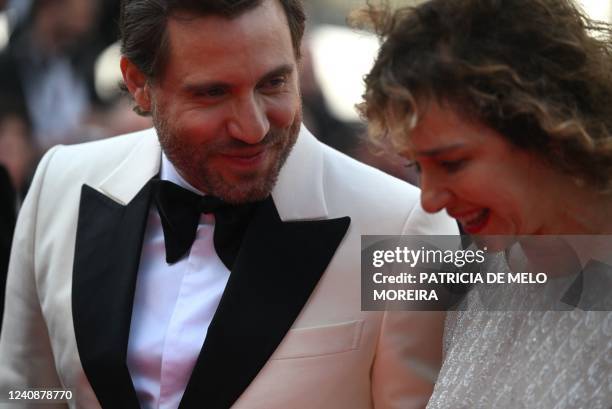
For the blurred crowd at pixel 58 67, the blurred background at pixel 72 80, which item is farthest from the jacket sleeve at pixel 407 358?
the blurred crowd at pixel 58 67

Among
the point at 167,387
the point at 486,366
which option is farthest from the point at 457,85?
the point at 167,387

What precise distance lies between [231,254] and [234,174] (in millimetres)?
217

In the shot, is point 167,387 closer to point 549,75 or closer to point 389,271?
point 389,271

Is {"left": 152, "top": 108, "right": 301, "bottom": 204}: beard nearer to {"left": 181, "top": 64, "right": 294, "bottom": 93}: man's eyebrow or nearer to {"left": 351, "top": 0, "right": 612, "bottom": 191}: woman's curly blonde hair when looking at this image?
{"left": 181, "top": 64, "right": 294, "bottom": 93}: man's eyebrow

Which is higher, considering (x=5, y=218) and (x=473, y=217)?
(x=473, y=217)

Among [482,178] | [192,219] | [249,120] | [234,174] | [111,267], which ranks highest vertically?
[482,178]

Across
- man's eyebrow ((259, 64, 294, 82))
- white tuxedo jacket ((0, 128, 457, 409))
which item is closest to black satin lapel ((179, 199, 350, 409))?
white tuxedo jacket ((0, 128, 457, 409))

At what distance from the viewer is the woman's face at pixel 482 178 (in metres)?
2.03

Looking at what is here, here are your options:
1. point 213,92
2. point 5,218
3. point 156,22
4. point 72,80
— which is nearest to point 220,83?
point 213,92

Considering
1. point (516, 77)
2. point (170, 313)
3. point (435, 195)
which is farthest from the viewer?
point (170, 313)

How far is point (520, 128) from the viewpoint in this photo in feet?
6.61

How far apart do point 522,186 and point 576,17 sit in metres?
0.36

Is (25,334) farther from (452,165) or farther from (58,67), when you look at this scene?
(58,67)

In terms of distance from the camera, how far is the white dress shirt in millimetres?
2584
